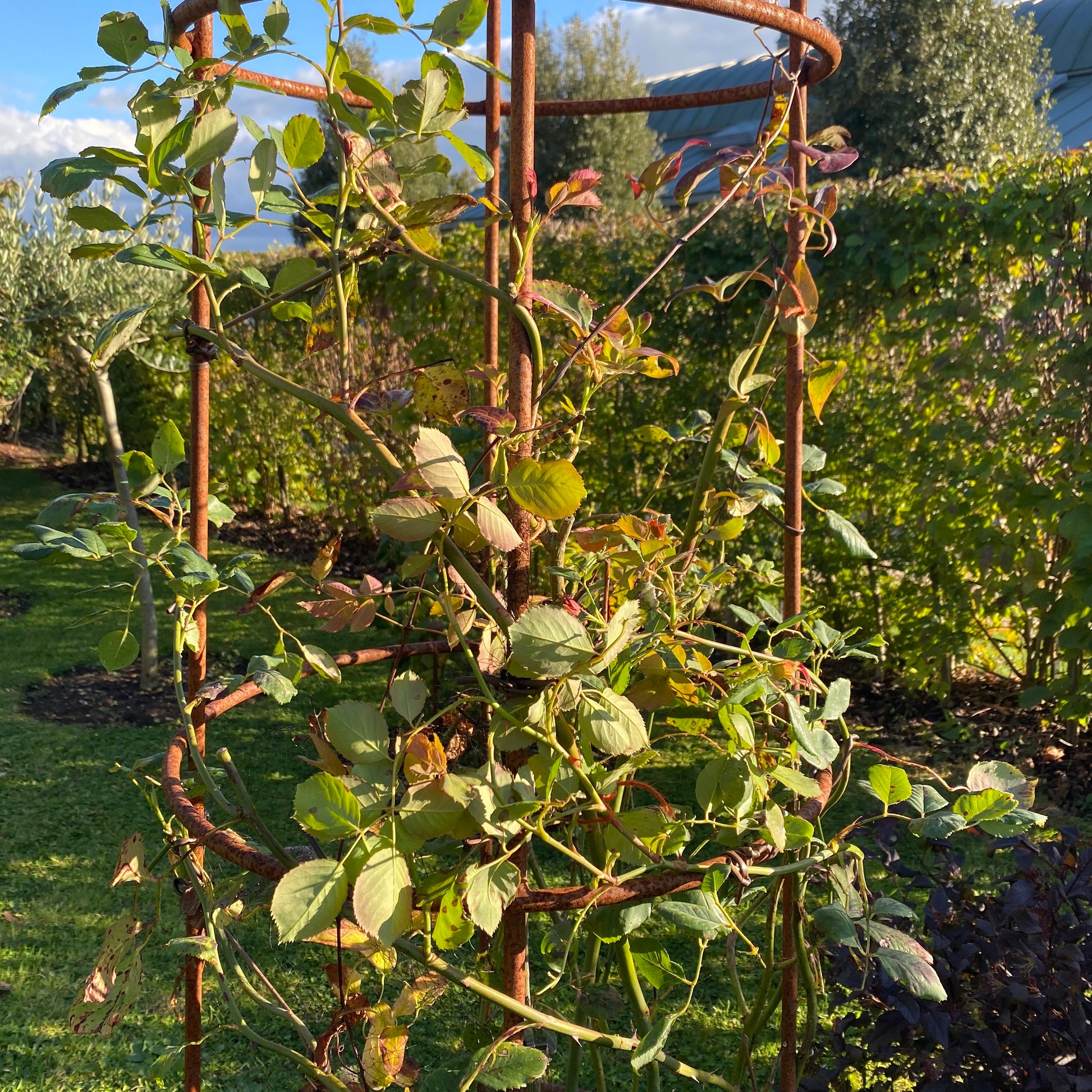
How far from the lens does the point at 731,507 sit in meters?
1.34

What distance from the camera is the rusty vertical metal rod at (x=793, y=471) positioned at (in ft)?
3.91

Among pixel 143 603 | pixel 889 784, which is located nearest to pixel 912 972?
pixel 889 784

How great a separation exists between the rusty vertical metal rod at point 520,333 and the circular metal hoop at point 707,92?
143mm

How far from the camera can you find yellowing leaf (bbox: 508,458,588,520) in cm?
81

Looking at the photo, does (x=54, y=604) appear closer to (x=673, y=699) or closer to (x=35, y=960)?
(x=35, y=960)

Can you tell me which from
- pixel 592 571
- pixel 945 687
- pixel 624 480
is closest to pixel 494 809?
pixel 592 571

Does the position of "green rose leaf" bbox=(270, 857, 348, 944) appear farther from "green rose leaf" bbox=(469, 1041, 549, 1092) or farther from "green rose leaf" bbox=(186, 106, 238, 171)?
"green rose leaf" bbox=(186, 106, 238, 171)

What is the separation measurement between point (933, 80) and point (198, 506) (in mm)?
14763

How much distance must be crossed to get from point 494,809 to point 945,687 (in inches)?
145

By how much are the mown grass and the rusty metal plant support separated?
0.96 ft

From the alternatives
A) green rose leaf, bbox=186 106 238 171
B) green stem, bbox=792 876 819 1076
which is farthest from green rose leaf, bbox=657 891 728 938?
green rose leaf, bbox=186 106 238 171

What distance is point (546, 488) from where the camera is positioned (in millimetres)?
824

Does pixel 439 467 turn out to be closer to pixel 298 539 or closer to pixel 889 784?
pixel 889 784

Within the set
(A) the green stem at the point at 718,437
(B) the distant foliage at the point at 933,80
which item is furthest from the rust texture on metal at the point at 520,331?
(B) the distant foliage at the point at 933,80
